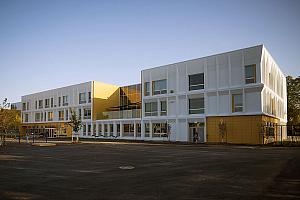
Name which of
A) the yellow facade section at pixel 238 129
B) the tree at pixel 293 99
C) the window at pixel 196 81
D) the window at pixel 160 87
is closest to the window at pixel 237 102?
the yellow facade section at pixel 238 129

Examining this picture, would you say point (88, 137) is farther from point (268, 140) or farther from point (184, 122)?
point (268, 140)

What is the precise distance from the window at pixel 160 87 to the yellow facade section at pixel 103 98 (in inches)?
604

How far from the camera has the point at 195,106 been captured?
38.0 m

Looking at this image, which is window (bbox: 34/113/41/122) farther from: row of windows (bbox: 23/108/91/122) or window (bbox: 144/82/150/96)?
window (bbox: 144/82/150/96)

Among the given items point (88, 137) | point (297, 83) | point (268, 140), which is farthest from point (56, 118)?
point (297, 83)

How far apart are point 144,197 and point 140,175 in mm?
3651

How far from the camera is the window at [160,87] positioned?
42.2m

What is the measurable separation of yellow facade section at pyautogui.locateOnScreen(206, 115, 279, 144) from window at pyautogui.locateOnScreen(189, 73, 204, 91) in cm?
478

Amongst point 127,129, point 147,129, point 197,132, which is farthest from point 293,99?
point 127,129

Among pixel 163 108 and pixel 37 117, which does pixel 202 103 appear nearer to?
pixel 163 108

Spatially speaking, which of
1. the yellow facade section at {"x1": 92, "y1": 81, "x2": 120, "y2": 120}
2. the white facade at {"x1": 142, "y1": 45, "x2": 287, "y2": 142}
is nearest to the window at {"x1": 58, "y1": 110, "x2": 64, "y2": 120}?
the yellow facade section at {"x1": 92, "y1": 81, "x2": 120, "y2": 120}

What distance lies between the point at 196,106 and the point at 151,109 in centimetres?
859

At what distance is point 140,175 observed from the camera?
1108cm

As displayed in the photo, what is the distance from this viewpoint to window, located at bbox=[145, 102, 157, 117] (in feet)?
142
